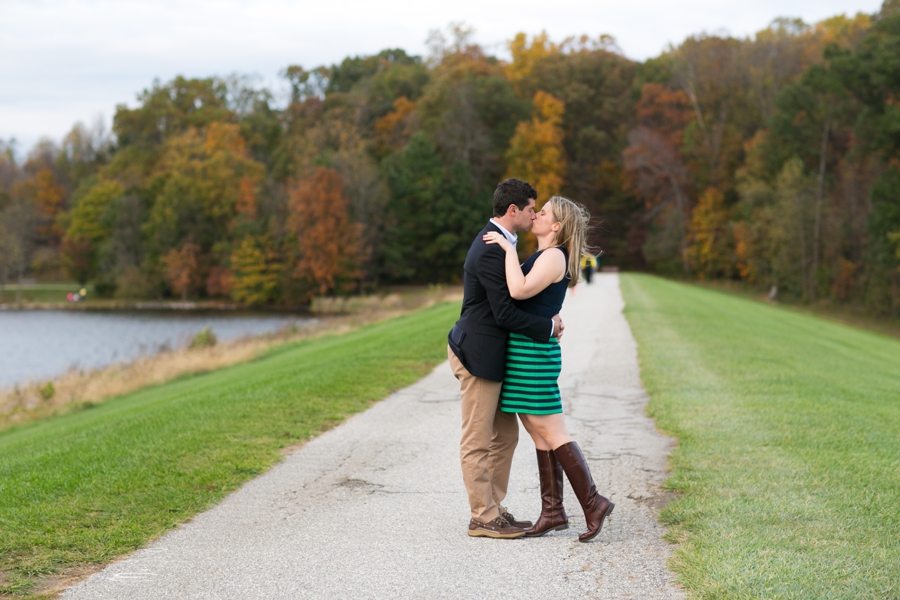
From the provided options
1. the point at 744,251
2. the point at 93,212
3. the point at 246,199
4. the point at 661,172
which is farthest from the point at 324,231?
the point at 93,212

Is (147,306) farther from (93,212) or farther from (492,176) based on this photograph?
(492,176)

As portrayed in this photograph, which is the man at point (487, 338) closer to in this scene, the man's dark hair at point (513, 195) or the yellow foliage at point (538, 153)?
the man's dark hair at point (513, 195)

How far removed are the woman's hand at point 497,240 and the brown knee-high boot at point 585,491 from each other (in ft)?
4.30

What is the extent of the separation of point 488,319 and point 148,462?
3767mm

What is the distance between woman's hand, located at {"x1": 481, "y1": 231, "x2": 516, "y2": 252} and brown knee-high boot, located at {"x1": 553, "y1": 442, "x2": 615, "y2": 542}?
51.6 inches

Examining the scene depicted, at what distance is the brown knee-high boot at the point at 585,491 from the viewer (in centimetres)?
A: 483

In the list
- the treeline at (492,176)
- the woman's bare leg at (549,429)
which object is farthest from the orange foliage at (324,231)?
the woman's bare leg at (549,429)

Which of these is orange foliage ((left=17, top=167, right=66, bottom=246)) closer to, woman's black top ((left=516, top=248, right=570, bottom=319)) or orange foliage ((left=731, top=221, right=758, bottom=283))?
orange foliage ((left=731, top=221, right=758, bottom=283))

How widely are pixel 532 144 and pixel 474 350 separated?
6216 cm

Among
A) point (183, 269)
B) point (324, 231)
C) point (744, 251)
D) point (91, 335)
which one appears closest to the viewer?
point (91, 335)

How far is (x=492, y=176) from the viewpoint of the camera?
6881 cm

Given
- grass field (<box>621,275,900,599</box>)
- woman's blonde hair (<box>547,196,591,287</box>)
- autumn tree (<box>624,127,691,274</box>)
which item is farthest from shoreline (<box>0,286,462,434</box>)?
autumn tree (<box>624,127,691,274</box>)

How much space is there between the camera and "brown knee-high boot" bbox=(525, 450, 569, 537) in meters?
4.99

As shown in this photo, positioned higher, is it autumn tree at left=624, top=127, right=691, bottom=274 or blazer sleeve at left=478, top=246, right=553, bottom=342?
autumn tree at left=624, top=127, right=691, bottom=274
